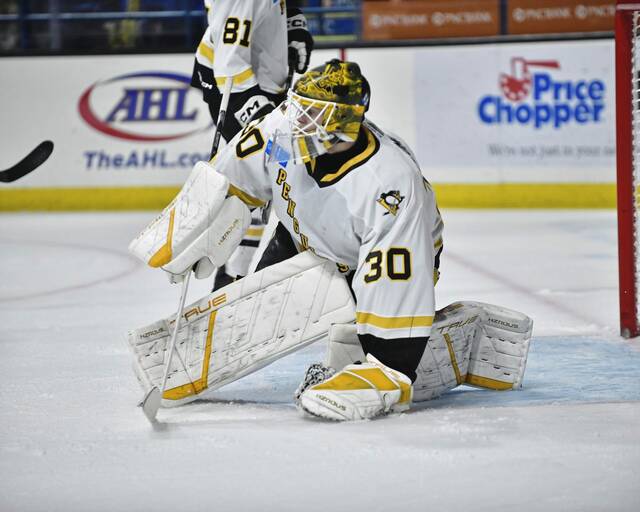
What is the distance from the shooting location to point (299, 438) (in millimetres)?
2186

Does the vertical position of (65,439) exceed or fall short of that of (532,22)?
it falls short

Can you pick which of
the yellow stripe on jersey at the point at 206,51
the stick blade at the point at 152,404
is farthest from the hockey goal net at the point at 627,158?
the stick blade at the point at 152,404

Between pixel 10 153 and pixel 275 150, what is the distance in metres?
5.40

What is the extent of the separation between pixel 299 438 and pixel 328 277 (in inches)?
16.9

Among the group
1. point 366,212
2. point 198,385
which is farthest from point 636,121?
point 198,385

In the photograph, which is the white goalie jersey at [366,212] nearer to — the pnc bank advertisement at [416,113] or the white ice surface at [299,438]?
the white ice surface at [299,438]

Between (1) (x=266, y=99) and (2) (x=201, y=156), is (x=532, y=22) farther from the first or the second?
(1) (x=266, y=99)

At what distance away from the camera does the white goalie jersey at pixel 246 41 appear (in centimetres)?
349

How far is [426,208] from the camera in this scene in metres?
2.38

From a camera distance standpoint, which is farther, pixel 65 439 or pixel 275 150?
pixel 275 150

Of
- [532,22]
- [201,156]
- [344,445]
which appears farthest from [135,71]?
[344,445]

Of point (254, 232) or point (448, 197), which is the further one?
point (448, 197)

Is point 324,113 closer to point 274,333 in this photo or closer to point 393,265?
point 393,265

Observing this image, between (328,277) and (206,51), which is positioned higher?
(206,51)
